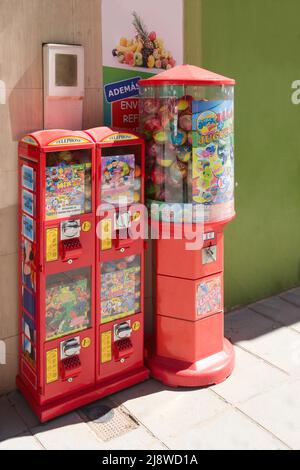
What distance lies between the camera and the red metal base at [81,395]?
370 centimetres

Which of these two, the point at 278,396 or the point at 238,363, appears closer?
the point at 278,396

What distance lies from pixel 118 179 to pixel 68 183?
0.36 meters

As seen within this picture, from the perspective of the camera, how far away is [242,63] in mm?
4895

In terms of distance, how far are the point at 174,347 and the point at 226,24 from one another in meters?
2.57

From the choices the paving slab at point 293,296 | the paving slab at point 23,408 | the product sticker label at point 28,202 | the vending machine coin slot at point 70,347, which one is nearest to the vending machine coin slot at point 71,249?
the product sticker label at point 28,202

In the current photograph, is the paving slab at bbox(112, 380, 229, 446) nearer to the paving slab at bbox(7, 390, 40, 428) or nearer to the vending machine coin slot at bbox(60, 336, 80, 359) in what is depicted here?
the vending machine coin slot at bbox(60, 336, 80, 359)

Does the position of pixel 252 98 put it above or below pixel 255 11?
below

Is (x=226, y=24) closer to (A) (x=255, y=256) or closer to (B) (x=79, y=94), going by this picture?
(B) (x=79, y=94)

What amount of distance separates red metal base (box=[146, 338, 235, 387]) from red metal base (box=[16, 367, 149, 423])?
10 centimetres

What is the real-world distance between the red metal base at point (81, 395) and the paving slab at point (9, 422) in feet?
0.37

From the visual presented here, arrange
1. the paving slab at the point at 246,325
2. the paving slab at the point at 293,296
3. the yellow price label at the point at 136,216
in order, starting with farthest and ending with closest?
1. the paving slab at the point at 293,296
2. the paving slab at the point at 246,325
3. the yellow price label at the point at 136,216

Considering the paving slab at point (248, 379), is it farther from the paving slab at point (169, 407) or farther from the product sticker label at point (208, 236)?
the product sticker label at point (208, 236)

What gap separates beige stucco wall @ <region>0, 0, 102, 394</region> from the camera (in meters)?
3.58

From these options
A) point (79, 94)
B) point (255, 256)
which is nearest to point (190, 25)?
point (79, 94)
